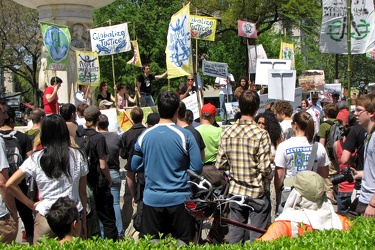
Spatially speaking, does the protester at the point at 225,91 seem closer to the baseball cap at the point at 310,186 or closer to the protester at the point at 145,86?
the protester at the point at 145,86

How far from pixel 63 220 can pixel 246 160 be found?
2.01 m

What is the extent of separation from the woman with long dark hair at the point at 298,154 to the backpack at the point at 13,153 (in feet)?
9.14

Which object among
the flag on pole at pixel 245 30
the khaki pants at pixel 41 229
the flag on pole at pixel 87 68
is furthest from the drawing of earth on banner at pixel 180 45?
the flag on pole at pixel 245 30

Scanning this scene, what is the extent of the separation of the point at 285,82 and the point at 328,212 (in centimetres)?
639

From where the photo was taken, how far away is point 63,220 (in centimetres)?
450

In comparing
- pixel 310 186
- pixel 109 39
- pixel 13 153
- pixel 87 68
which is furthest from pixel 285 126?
pixel 109 39

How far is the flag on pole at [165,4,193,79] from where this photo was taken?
11938mm

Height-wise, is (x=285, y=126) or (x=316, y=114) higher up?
(x=285, y=126)

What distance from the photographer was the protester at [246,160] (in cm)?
571

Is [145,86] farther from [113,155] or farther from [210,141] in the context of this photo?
[210,141]

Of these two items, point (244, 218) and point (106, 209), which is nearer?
point (244, 218)

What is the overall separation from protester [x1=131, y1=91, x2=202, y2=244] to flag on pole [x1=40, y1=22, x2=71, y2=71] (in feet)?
27.7

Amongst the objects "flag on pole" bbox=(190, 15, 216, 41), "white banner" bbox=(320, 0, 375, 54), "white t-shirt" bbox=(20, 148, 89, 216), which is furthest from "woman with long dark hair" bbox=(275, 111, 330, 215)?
"flag on pole" bbox=(190, 15, 216, 41)

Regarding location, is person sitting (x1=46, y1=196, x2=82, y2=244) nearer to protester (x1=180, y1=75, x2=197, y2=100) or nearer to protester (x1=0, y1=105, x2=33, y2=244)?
protester (x1=0, y1=105, x2=33, y2=244)
